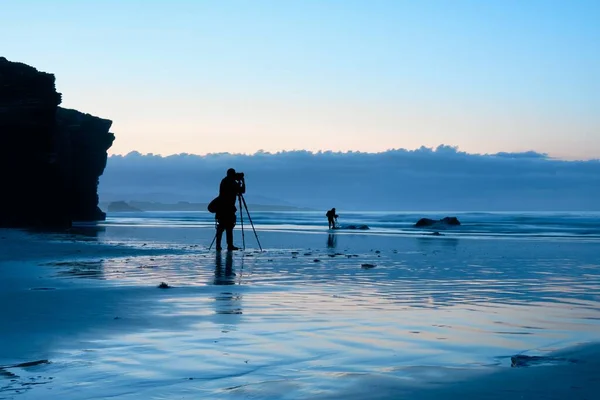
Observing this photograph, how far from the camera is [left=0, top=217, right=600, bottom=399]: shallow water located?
530 cm

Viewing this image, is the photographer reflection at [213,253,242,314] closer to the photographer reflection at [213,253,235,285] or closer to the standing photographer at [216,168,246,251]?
the photographer reflection at [213,253,235,285]

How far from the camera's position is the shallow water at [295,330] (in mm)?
5301

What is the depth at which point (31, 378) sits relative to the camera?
5.28 meters

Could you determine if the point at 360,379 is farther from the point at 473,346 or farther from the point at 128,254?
the point at 128,254

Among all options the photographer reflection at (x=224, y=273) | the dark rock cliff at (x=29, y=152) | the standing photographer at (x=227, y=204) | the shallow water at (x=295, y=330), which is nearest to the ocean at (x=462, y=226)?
the standing photographer at (x=227, y=204)

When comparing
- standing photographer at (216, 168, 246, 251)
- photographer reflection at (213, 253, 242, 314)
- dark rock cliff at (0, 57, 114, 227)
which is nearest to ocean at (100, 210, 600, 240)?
standing photographer at (216, 168, 246, 251)

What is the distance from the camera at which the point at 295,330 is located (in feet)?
25.6

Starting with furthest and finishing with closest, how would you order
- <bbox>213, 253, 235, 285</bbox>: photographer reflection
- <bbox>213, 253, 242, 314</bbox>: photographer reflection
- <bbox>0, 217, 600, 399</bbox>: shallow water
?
1. <bbox>213, 253, 235, 285</bbox>: photographer reflection
2. <bbox>213, 253, 242, 314</bbox>: photographer reflection
3. <bbox>0, 217, 600, 399</bbox>: shallow water

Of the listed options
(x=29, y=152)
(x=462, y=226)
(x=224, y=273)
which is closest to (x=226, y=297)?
(x=224, y=273)

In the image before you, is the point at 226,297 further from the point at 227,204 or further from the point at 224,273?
the point at 227,204

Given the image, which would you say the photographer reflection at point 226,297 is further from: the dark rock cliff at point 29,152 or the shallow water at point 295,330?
the dark rock cliff at point 29,152

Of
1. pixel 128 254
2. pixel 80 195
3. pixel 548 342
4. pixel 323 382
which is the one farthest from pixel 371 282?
pixel 80 195

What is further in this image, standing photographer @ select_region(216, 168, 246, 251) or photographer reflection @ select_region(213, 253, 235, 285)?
standing photographer @ select_region(216, 168, 246, 251)

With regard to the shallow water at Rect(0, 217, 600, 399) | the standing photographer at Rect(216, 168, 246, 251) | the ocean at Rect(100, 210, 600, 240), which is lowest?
the shallow water at Rect(0, 217, 600, 399)
